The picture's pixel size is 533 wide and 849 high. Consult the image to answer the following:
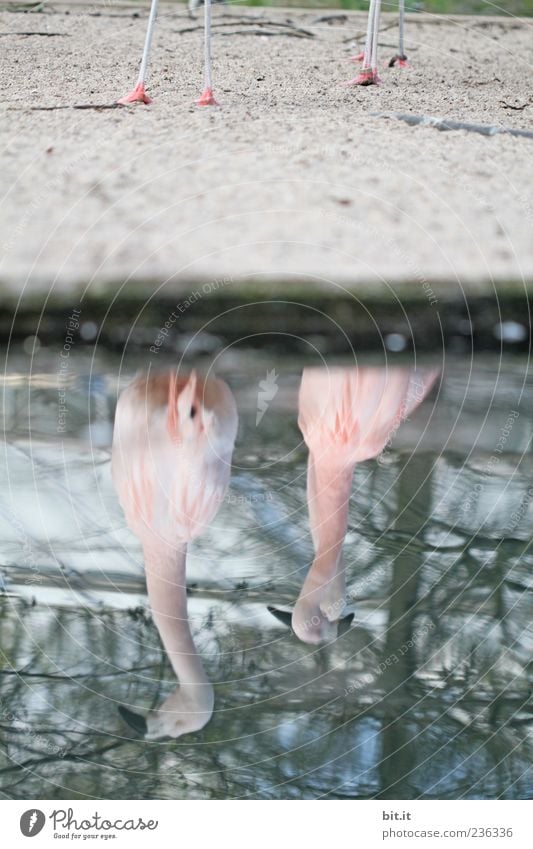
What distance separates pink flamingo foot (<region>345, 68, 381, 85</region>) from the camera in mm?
1362

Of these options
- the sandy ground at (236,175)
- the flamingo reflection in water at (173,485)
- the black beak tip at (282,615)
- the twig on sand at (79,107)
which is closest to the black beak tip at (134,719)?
the flamingo reflection in water at (173,485)

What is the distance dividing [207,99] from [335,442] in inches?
20.9

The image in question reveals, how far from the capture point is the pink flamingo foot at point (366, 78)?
1362 mm

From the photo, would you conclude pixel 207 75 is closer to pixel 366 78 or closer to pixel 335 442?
pixel 366 78

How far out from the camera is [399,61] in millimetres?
1427

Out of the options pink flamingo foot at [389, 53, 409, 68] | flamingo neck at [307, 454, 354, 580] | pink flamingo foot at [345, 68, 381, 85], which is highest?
pink flamingo foot at [389, 53, 409, 68]

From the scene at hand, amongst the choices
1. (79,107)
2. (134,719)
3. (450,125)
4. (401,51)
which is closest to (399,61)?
(401,51)

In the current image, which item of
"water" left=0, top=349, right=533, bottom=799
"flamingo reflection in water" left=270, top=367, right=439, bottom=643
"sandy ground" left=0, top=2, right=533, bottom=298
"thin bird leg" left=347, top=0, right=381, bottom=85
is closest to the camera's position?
"water" left=0, top=349, right=533, bottom=799

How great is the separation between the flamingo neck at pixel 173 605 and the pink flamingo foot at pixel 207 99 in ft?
2.09

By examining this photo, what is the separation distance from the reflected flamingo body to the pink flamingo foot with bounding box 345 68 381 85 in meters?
0.45

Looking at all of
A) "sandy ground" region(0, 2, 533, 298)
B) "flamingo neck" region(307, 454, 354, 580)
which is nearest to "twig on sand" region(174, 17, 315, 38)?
"sandy ground" region(0, 2, 533, 298)

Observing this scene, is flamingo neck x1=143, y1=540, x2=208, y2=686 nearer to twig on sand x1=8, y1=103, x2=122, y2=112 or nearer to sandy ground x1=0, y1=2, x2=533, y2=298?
sandy ground x1=0, y1=2, x2=533, y2=298

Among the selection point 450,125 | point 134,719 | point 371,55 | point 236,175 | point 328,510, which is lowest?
point 134,719
